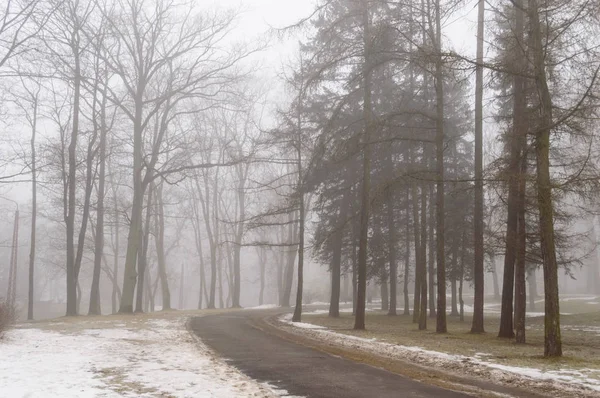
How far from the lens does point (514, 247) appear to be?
15.4 meters

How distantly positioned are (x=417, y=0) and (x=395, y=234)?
1258cm

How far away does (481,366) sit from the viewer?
31.9 ft

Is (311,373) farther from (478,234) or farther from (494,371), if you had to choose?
(478,234)

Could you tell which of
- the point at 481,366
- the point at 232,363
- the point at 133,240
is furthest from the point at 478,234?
the point at 133,240

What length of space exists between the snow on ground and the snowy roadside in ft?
12.7

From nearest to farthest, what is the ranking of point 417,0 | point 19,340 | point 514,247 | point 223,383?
1. point 223,383
2. point 19,340
3. point 514,247
4. point 417,0

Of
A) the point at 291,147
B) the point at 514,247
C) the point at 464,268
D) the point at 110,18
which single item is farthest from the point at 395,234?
the point at 110,18

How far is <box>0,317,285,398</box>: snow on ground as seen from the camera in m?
7.19

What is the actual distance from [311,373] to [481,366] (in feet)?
10.6

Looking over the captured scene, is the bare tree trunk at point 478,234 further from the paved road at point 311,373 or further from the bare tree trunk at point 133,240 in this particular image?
the bare tree trunk at point 133,240

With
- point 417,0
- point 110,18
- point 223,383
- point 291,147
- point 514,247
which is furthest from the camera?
point 110,18

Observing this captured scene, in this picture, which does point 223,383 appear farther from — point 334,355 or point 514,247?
point 514,247

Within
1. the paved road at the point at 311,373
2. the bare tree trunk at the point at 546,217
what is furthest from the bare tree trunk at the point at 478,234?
the paved road at the point at 311,373

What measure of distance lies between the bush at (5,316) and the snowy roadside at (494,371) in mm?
7974
